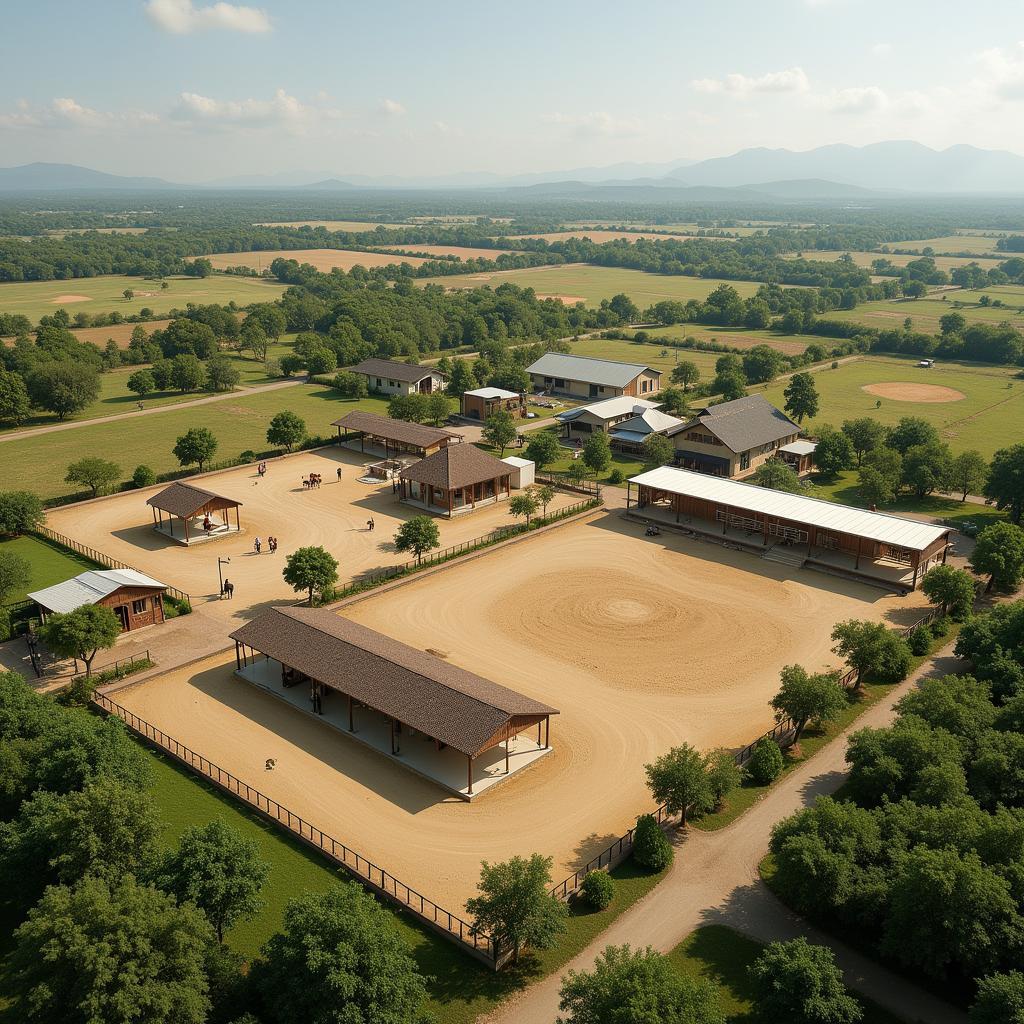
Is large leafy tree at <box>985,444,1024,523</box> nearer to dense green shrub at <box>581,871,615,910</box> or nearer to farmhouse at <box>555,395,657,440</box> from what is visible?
farmhouse at <box>555,395,657,440</box>

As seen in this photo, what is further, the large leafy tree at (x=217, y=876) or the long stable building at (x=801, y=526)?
the long stable building at (x=801, y=526)

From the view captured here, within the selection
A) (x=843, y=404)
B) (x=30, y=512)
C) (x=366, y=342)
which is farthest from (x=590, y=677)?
(x=366, y=342)

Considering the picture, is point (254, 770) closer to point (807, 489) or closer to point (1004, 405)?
point (807, 489)

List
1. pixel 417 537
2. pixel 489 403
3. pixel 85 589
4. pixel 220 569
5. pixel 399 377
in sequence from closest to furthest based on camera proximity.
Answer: pixel 85 589 < pixel 220 569 < pixel 417 537 < pixel 489 403 < pixel 399 377

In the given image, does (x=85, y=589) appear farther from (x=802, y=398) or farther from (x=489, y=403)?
(x=802, y=398)

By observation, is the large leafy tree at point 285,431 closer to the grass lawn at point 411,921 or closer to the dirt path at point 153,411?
the dirt path at point 153,411

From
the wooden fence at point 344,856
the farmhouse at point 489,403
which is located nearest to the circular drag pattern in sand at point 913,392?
the farmhouse at point 489,403

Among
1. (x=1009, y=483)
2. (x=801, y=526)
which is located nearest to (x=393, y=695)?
(x=801, y=526)
